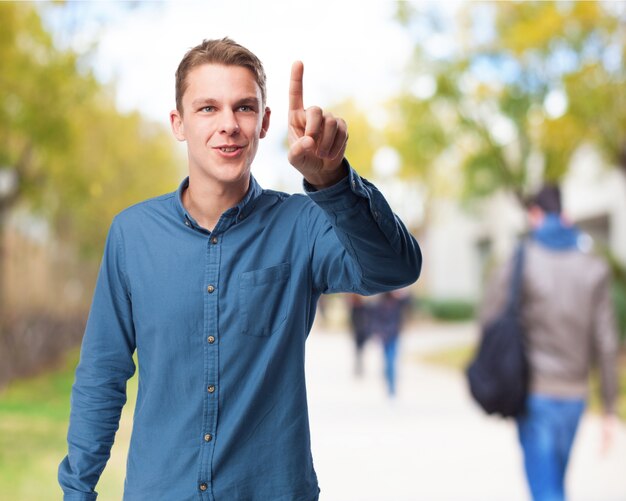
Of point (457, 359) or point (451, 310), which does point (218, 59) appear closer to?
point (457, 359)

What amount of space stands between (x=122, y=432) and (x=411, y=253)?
5913 mm

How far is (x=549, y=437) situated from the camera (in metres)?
4.54

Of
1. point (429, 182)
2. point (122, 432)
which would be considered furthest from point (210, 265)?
point (429, 182)

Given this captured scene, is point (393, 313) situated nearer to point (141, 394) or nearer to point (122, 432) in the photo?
point (122, 432)

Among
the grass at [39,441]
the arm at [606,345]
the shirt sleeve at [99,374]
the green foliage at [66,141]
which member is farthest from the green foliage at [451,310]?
the shirt sleeve at [99,374]

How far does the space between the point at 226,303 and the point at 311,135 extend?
53 centimetres

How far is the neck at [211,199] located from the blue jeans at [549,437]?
2649 millimetres

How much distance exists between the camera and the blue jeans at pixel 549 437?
4.54 m

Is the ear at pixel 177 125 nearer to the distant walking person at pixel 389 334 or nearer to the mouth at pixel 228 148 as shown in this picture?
the mouth at pixel 228 148

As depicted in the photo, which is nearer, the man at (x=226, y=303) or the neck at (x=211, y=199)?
the man at (x=226, y=303)

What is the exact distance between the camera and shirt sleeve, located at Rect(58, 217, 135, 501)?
2.35m

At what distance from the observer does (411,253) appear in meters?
2.10

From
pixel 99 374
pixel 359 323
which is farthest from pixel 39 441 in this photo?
pixel 99 374

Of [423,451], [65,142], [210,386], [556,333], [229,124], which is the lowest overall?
[423,451]
